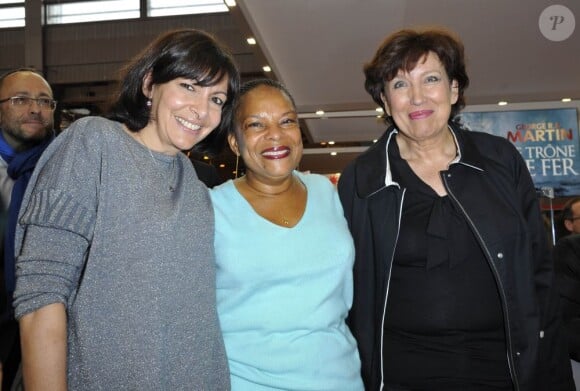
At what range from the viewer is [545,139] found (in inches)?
262

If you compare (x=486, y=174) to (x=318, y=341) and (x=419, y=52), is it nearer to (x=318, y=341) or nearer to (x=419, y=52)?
(x=419, y=52)

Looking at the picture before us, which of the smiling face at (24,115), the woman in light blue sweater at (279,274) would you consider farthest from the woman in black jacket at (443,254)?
the smiling face at (24,115)

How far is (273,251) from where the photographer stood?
5.88 feet

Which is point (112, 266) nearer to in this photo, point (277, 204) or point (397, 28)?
point (277, 204)

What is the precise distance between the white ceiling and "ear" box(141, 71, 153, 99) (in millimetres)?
3080

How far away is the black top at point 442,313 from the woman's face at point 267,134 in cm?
53

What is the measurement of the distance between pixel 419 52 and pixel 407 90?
0.16 metres

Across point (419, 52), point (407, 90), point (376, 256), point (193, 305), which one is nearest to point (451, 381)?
point (376, 256)

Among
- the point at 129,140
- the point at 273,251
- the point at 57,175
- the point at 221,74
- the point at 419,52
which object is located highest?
the point at 419,52

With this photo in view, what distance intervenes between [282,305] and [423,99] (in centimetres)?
99

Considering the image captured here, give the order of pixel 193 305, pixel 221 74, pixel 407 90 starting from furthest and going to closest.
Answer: pixel 407 90
pixel 221 74
pixel 193 305

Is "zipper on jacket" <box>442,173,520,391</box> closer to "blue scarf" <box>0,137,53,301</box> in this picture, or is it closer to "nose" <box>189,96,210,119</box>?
"nose" <box>189,96,210,119</box>

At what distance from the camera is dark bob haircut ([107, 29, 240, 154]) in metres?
1.64

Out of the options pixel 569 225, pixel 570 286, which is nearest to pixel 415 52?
pixel 570 286
